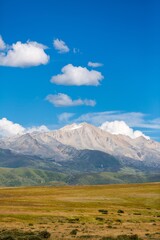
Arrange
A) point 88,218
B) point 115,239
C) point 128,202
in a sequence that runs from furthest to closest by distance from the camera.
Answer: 1. point 128,202
2. point 88,218
3. point 115,239

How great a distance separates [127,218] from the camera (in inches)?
3246

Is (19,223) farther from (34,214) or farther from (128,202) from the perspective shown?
(128,202)

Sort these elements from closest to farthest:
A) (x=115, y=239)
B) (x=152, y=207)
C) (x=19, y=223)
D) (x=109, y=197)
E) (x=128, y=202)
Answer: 1. (x=115, y=239)
2. (x=19, y=223)
3. (x=152, y=207)
4. (x=128, y=202)
5. (x=109, y=197)

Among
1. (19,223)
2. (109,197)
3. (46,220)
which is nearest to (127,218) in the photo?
(46,220)

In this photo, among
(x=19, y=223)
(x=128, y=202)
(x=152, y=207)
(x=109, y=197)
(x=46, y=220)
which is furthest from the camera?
(x=109, y=197)

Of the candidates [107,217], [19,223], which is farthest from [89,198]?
[19,223]

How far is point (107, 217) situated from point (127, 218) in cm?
412

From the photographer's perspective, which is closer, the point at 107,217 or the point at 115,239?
the point at 115,239

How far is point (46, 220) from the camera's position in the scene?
7425 centimetres

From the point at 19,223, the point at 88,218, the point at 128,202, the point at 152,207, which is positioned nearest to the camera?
the point at 19,223

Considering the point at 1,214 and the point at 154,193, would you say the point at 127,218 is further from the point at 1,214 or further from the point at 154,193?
the point at 154,193

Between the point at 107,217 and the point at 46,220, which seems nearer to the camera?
the point at 46,220

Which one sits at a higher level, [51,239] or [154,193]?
[154,193]

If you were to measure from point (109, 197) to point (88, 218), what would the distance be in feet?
169
